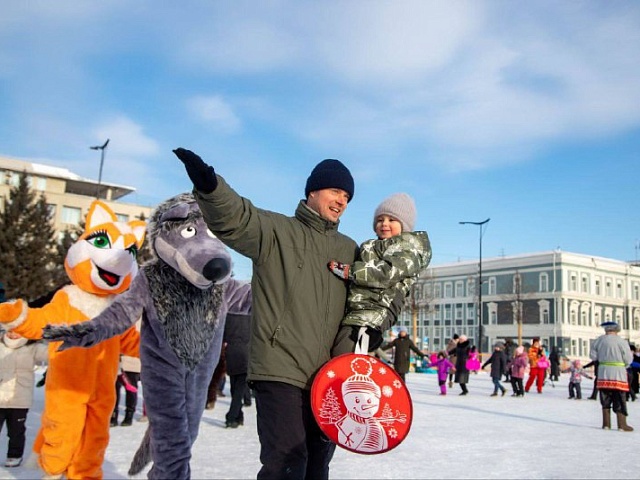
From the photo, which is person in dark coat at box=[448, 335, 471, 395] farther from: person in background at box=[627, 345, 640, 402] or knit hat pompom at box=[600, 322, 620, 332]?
knit hat pompom at box=[600, 322, 620, 332]

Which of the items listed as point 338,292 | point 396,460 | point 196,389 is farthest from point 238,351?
point 338,292

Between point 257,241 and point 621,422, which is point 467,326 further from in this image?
point 257,241

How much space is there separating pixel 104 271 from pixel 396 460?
3.29 meters

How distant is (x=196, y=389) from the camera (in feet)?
13.3

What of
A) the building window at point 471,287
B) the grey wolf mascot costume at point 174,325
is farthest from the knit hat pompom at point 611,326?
the building window at point 471,287

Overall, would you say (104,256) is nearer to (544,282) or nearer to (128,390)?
(128,390)

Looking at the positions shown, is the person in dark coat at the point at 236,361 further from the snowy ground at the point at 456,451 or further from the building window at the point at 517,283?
the building window at the point at 517,283

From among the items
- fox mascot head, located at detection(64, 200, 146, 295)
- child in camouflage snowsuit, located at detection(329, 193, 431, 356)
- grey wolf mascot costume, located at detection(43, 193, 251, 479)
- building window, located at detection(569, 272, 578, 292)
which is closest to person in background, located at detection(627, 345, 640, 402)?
fox mascot head, located at detection(64, 200, 146, 295)

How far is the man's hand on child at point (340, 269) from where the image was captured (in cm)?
277

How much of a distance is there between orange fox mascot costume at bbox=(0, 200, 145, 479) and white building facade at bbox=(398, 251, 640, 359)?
55583mm

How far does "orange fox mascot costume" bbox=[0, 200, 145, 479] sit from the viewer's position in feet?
14.3

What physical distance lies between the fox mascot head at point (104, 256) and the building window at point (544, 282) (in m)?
63.6

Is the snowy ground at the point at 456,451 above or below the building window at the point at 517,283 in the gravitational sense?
below

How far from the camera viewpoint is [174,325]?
159 inches
